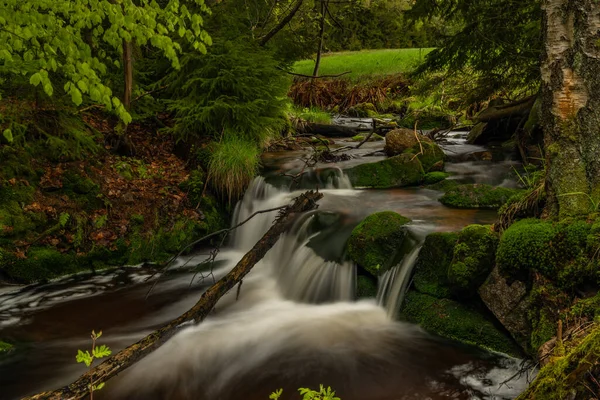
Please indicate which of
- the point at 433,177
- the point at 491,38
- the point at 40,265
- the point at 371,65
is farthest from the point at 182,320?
the point at 371,65

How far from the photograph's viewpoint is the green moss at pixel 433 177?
7925 millimetres

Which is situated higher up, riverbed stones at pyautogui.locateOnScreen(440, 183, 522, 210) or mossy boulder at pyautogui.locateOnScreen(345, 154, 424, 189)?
mossy boulder at pyautogui.locateOnScreen(345, 154, 424, 189)

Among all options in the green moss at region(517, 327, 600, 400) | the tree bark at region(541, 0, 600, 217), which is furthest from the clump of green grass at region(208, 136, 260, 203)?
the green moss at region(517, 327, 600, 400)

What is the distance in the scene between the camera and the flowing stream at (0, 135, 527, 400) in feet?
12.3

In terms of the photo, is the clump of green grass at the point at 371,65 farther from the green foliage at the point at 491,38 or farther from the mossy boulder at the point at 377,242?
the mossy boulder at the point at 377,242

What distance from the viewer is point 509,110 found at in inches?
369

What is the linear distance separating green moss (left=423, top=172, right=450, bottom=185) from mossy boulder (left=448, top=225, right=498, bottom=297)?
378 centimetres

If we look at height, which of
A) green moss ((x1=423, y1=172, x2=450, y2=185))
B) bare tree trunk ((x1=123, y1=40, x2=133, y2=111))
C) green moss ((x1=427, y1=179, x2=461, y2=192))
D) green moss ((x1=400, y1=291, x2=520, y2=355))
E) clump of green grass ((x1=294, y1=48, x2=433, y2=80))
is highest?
clump of green grass ((x1=294, y1=48, x2=433, y2=80))

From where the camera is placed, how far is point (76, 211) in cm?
629

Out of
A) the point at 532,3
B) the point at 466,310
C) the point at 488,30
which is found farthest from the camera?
the point at 488,30

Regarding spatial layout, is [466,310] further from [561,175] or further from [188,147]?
[188,147]

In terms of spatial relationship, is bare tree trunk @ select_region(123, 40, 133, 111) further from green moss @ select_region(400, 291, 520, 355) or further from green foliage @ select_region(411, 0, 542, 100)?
green moss @ select_region(400, 291, 520, 355)

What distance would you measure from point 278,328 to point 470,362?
2.01 metres

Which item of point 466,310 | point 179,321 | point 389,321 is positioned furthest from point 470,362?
point 179,321
